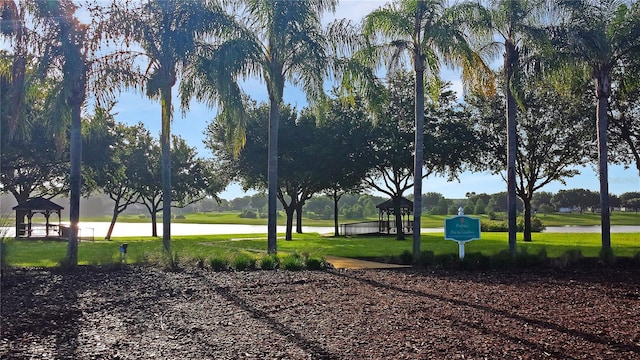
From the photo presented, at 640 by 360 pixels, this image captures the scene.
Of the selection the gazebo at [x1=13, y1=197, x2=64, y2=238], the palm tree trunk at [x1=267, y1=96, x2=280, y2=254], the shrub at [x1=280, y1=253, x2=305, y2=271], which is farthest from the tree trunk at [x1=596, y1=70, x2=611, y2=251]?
the gazebo at [x1=13, y1=197, x2=64, y2=238]

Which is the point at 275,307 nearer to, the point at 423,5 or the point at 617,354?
the point at 617,354

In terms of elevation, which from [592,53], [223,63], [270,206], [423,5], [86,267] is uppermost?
[423,5]

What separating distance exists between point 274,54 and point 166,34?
3017 millimetres

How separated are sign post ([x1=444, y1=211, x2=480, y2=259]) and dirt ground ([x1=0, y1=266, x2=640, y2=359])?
256 centimetres

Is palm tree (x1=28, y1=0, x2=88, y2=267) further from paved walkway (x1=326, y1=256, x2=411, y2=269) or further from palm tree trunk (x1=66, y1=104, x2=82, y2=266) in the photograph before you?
paved walkway (x1=326, y1=256, x2=411, y2=269)

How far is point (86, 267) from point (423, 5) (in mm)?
11816

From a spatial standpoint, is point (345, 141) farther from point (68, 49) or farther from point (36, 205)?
point (36, 205)

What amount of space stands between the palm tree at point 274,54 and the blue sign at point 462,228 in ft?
16.5

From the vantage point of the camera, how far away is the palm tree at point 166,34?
44.6 ft

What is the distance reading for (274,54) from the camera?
14672 millimetres

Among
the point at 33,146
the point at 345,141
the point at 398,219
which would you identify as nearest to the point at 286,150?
the point at 345,141

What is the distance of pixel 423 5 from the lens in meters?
15.0

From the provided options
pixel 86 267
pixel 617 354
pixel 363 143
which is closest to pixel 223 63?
pixel 86 267

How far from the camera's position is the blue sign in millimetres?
13820
